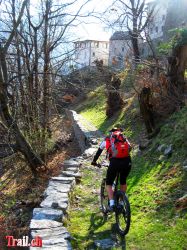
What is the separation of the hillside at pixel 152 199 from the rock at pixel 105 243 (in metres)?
0.10

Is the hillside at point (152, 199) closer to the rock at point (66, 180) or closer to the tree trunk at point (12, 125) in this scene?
the rock at point (66, 180)

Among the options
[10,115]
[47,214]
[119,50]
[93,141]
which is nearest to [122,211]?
[47,214]

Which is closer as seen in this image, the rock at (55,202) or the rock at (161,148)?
the rock at (55,202)

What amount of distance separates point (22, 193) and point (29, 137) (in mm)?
2130

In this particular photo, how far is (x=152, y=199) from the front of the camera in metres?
6.71

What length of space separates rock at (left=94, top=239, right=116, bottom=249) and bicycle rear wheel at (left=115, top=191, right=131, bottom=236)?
22 centimetres

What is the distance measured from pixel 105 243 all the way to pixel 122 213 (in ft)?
1.79

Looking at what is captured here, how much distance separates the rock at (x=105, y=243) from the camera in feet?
17.6

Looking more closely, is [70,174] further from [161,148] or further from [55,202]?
[161,148]

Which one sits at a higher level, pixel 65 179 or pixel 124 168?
pixel 124 168

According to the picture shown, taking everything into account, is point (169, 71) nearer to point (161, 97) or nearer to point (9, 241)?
point (161, 97)

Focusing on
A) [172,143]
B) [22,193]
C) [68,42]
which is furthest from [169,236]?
[68,42]

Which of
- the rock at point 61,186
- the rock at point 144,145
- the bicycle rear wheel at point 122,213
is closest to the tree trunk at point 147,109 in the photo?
the rock at point 144,145

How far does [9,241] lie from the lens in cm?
623
